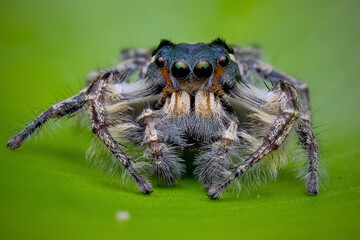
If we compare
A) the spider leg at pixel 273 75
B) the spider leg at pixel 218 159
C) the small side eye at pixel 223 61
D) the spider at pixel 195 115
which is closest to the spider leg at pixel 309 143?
the spider at pixel 195 115

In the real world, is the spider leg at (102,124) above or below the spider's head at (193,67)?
below

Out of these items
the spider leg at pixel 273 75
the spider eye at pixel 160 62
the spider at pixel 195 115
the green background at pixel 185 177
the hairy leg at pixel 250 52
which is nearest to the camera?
the green background at pixel 185 177

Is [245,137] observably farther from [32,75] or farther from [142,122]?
[32,75]

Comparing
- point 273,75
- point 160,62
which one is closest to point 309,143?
point 160,62

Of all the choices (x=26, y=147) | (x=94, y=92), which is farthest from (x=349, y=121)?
(x=26, y=147)

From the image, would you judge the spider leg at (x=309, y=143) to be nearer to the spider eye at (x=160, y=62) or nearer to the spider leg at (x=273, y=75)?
the spider eye at (x=160, y=62)

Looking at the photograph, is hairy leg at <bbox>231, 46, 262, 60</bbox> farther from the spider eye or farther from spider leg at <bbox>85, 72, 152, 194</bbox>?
spider leg at <bbox>85, 72, 152, 194</bbox>

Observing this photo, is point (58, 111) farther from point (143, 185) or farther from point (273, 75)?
point (273, 75)
